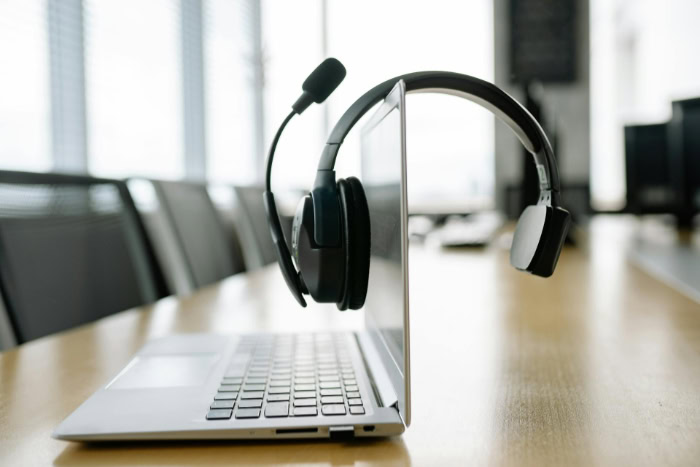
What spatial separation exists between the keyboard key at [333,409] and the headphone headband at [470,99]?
168 millimetres

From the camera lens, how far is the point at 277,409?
404 mm

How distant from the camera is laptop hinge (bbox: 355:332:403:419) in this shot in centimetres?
41

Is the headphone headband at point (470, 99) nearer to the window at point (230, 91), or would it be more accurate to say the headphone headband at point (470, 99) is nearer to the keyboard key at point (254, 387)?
the keyboard key at point (254, 387)

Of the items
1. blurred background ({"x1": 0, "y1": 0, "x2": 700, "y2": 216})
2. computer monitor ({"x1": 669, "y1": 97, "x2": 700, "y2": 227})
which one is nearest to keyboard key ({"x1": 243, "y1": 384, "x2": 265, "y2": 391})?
computer monitor ({"x1": 669, "y1": 97, "x2": 700, "y2": 227})

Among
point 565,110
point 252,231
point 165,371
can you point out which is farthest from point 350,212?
point 565,110

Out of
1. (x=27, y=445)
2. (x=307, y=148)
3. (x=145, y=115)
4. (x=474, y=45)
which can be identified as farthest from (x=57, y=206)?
(x=474, y=45)

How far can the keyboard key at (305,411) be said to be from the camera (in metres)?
0.40

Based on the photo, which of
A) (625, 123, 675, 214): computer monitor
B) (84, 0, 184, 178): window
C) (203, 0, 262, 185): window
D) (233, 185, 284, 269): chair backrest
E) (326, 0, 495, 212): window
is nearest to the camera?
(233, 185, 284, 269): chair backrest

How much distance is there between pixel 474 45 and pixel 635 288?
3532 mm

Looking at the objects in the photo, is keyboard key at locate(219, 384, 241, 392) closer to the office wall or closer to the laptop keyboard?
the laptop keyboard

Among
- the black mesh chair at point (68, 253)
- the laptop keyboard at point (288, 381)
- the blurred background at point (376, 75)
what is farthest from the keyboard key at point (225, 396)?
the blurred background at point (376, 75)

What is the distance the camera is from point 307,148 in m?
4.43

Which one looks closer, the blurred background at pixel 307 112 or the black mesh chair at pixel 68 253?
the black mesh chair at pixel 68 253

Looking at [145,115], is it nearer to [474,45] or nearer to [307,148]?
[307,148]
